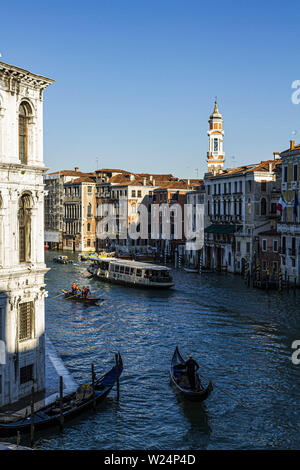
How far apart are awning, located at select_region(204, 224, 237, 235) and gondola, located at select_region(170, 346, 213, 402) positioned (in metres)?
33.7

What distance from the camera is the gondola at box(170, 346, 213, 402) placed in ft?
55.4

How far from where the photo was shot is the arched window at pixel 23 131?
50.6 feet

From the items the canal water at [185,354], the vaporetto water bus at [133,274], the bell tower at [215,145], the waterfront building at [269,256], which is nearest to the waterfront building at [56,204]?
the bell tower at [215,145]

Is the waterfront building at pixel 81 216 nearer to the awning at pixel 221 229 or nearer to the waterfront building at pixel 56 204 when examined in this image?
the waterfront building at pixel 56 204

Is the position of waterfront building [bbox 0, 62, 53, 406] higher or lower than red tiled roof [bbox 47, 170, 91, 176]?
lower

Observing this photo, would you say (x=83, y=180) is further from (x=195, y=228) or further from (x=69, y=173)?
(x=195, y=228)

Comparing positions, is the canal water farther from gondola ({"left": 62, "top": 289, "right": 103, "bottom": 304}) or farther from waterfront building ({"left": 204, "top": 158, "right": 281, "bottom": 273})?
waterfront building ({"left": 204, "top": 158, "right": 281, "bottom": 273})

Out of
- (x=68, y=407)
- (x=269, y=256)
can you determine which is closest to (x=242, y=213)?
(x=269, y=256)

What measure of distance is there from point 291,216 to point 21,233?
30802mm

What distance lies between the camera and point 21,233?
15.6 metres

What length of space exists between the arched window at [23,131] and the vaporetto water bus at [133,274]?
27829mm

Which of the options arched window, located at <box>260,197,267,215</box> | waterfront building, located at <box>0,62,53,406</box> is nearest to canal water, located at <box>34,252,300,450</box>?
waterfront building, located at <box>0,62,53,406</box>

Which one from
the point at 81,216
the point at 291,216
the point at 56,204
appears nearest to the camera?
the point at 291,216

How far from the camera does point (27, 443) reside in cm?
1418
